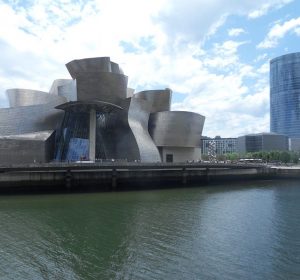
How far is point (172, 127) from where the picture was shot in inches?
2336

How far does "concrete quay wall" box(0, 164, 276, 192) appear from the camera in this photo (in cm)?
3528

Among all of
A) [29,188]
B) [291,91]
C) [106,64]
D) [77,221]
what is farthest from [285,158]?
[77,221]

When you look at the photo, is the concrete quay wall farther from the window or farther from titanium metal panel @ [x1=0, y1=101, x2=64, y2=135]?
the window

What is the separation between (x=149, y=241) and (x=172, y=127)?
4456 centimetres

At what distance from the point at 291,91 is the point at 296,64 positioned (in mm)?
9937

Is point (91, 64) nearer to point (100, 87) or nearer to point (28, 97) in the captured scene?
point (100, 87)

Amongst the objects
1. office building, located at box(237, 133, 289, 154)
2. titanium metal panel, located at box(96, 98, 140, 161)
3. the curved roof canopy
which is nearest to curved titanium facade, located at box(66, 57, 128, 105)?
the curved roof canopy

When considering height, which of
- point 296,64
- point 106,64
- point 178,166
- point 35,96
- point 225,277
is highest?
point 296,64

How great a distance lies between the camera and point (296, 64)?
13712 centimetres

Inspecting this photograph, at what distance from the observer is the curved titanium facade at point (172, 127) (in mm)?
59156

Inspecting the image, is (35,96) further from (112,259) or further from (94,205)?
(112,259)

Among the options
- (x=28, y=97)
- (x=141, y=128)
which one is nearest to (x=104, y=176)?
(x=141, y=128)

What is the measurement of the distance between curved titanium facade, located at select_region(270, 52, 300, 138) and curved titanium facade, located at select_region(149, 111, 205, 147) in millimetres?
91562

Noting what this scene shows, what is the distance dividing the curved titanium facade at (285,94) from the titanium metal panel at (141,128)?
98997 millimetres
